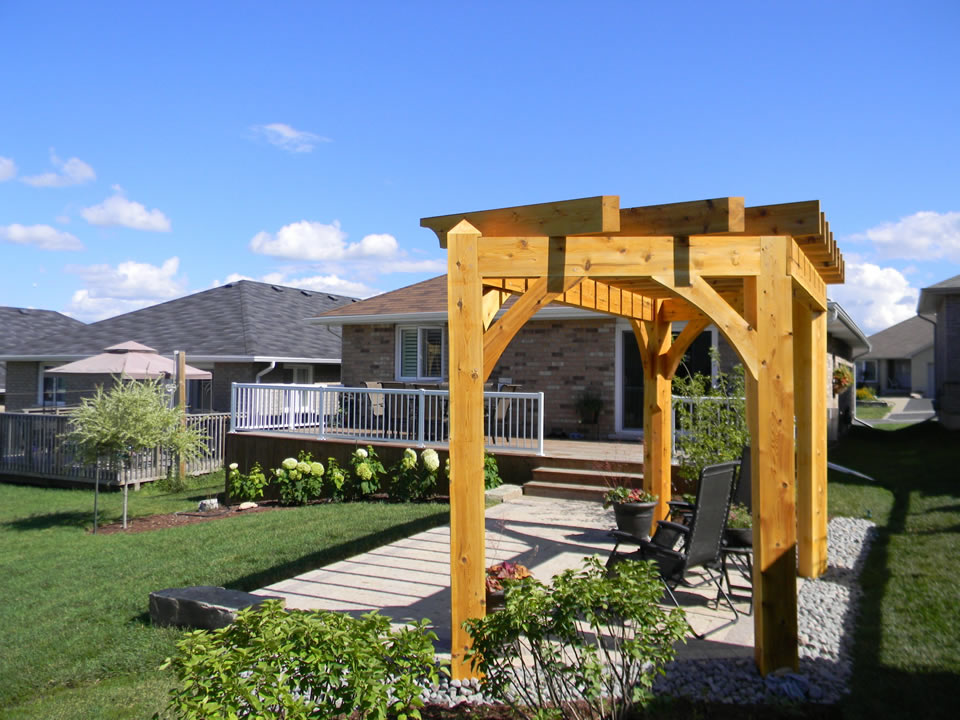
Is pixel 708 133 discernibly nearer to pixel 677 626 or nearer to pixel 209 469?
pixel 677 626

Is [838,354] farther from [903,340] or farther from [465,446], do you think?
[903,340]

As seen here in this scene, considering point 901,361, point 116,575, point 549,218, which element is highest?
point 901,361

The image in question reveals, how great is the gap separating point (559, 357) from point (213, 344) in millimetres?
10114

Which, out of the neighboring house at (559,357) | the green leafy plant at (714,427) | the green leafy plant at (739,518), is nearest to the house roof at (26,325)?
the neighboring house at (559,357)

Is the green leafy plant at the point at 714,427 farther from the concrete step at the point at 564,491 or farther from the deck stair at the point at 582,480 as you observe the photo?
the concrete step at the point at 564,491

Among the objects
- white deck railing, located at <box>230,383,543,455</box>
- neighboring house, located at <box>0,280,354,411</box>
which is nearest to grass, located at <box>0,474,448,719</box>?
white deck railing, located at <box>230,383,543,455</box>

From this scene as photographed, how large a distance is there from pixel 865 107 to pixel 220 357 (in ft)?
49.5

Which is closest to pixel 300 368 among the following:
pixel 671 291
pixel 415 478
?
pixel 415 478

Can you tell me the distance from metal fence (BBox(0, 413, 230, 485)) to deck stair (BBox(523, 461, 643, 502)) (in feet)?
26.7

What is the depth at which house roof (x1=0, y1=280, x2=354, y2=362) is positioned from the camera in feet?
62.6

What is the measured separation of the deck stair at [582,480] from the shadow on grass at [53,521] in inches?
281

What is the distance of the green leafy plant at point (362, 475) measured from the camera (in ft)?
35.9

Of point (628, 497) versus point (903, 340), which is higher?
point (903, 340)

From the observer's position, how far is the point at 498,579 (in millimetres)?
4449
